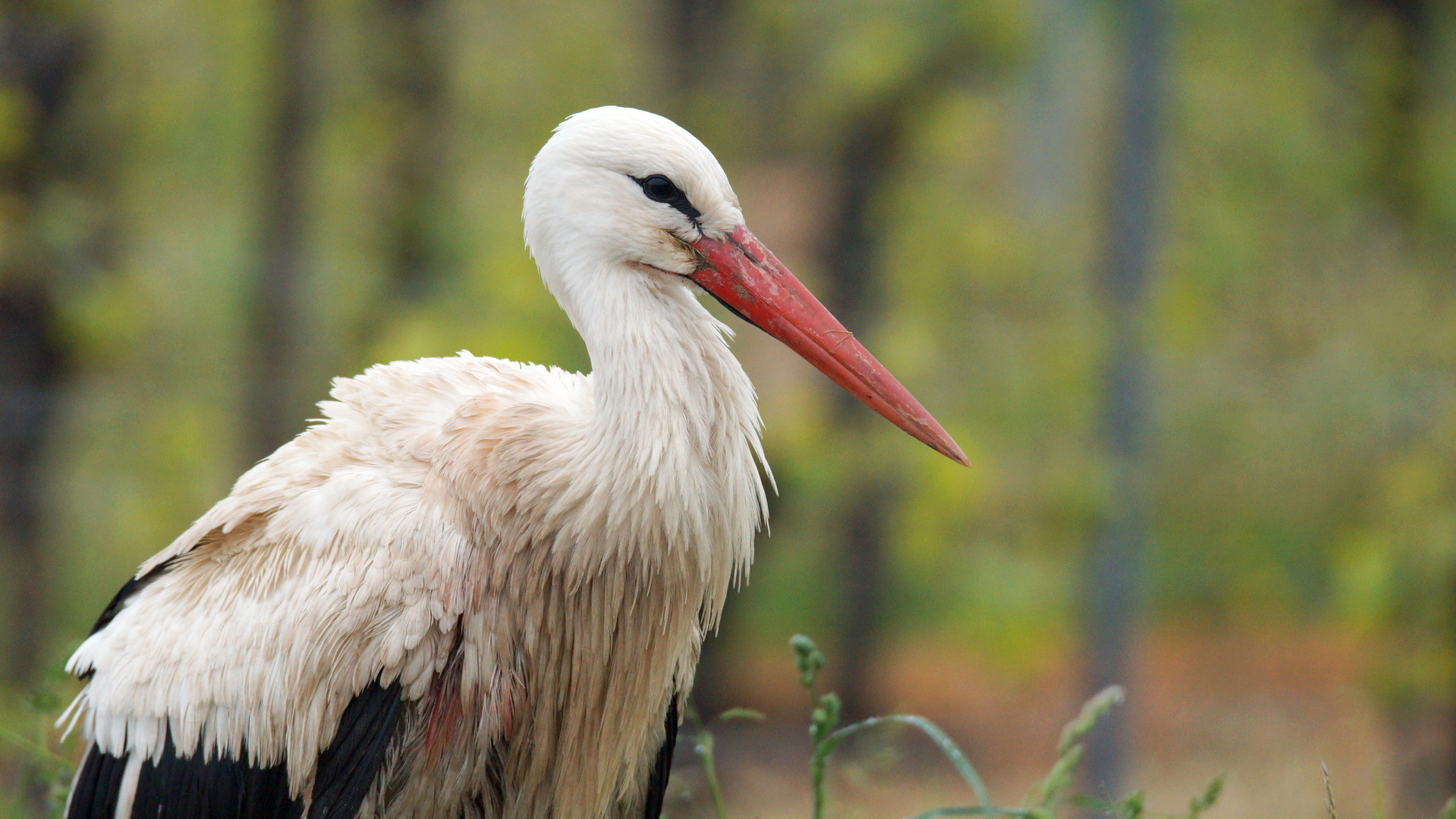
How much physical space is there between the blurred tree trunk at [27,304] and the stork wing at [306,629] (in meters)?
2.85

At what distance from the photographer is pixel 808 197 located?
16.2 feet

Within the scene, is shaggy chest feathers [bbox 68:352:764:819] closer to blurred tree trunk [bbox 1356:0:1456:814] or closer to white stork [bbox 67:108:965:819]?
white stork [bbox 67:108:965:819]

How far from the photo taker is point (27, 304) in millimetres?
4691

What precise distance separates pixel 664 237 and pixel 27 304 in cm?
384

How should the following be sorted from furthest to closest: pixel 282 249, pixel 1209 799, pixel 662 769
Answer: pixel 282 249 < pixel 662 769 < pixel 1209 799

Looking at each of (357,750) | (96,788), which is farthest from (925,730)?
(96,788)

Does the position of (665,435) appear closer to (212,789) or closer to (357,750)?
(357,750)

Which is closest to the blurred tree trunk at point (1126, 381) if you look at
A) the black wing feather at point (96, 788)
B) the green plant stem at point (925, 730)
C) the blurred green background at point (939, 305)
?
the blurred green background at point (939, 305)

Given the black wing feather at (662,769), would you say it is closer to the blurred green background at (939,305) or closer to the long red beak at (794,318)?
the long red beak at (794,318)

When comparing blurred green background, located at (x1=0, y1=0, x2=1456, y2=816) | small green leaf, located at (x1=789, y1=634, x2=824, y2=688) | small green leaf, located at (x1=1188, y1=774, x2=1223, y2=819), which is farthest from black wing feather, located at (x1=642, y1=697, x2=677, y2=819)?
blurred green background, located at (x1=0, y1=0, x2=1456, y2=816)

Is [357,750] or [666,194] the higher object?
[666,194]

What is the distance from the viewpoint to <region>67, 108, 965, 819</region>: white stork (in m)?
1.83

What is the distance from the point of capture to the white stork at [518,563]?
1829mm

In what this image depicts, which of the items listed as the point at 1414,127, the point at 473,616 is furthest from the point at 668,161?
the point at 1414,127
